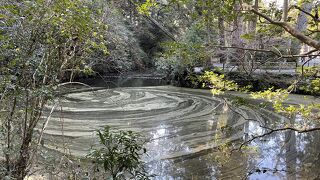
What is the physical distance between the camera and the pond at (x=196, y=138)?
434 centimetres

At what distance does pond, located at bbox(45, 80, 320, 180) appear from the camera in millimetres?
4340

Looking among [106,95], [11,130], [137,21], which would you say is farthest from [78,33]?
[137,21]

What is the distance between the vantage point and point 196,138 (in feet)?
20.0

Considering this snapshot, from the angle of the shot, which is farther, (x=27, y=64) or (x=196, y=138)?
(x=196, y=138)

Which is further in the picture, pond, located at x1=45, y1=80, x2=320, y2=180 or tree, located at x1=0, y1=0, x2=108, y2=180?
pond, located at x1=45, y1=80, x2=320, y2=180

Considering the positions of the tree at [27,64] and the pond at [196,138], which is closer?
the tree at [27,64]

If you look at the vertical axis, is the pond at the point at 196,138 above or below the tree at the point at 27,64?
below

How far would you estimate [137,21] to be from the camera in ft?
72.9

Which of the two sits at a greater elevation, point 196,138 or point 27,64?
point 27,64

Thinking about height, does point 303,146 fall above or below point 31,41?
below

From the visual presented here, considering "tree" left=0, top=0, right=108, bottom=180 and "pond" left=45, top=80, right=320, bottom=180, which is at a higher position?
"tree" left=0, top=0, right=108, bottom=180

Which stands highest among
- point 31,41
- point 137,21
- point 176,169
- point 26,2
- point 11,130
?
point 137,21

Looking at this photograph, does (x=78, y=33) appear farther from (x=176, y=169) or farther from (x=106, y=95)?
(x=106, y=95)

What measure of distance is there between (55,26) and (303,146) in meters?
4.82
